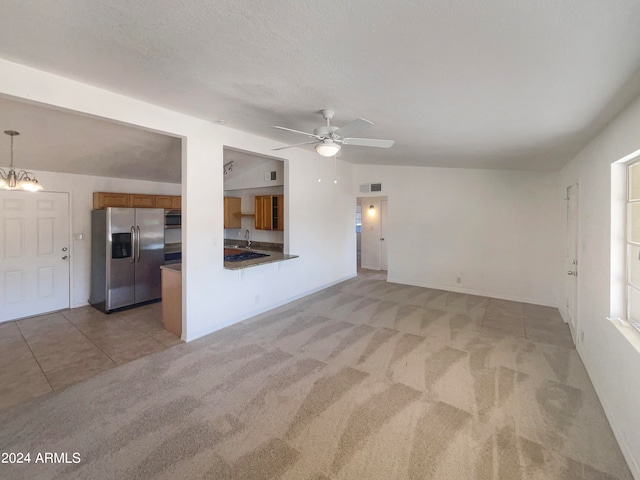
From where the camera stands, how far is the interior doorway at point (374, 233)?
8281 millimetres

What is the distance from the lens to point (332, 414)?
2.23 m

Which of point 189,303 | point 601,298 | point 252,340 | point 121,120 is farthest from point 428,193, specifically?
point 121,120

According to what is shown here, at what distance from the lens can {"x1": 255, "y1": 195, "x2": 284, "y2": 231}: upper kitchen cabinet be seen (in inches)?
236

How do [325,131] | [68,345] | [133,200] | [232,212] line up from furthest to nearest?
[232,212], [133,200], [68,345], [325,131]

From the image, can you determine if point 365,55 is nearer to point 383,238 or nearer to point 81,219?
point 81,219

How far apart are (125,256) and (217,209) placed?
2.26 meters

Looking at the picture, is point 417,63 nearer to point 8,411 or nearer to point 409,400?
point 409,400

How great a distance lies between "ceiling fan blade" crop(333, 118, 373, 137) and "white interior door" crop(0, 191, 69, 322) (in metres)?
4.89

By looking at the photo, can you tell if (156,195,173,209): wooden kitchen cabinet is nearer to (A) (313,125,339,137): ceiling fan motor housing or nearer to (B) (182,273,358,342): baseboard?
(B) (182,273,358,342): baseboard

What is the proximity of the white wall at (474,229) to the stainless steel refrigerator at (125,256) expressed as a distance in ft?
14.9

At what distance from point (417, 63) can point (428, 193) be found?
4759 mm

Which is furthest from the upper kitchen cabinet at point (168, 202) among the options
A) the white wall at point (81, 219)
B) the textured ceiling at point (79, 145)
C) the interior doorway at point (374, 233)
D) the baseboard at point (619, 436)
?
the baseboard at point (619, 436)

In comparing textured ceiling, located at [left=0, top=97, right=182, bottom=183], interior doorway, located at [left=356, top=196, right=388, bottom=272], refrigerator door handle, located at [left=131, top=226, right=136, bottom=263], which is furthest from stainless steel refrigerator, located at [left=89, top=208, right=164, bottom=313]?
interior doorway, located at [left=356, top=196, right=388, bottom=272]

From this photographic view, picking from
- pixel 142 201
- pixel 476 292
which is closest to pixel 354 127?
pixel 142 201
